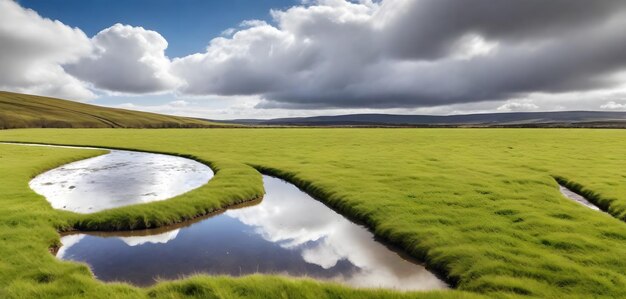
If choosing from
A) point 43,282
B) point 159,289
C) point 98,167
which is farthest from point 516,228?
point 98,167

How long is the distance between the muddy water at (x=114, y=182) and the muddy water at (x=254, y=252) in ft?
21.3

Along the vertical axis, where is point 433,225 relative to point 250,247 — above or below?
above

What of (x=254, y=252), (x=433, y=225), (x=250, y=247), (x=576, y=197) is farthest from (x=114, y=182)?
(x=576, y=197)

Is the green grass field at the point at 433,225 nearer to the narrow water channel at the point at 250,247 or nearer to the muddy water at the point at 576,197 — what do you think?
the muddy water at the point at 576,197

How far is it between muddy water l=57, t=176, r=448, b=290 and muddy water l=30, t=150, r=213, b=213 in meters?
6.50

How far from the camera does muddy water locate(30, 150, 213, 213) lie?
23.8 meters

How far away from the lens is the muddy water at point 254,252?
1334 centimetres

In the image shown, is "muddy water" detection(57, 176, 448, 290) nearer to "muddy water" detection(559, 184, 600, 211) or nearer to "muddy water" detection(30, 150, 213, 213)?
"muddy water" detection(30, 150, 213, 213)

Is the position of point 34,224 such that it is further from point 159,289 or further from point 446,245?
point 446,245

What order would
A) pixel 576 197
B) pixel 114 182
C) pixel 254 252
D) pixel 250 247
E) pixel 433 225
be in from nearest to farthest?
pixel 254 252
pixel 250 247
pixel 433 225
pixel 576 197
pixel 114 182

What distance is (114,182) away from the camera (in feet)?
101

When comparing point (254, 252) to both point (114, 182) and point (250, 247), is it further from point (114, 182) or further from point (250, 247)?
point (114, 182)

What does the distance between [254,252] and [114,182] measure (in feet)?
67.7

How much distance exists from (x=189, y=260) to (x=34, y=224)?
8513mm
